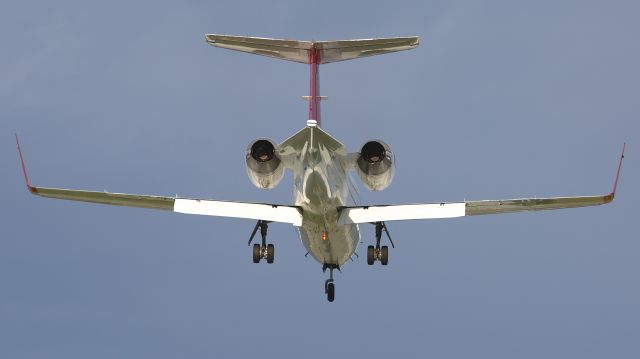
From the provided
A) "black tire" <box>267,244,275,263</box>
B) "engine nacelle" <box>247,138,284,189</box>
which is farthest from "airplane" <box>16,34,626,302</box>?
"black tire" <box>267,244,275,263</box>

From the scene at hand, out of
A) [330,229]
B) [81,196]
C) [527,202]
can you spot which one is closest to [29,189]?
[81,196]

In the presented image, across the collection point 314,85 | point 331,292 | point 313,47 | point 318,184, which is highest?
point 313,47

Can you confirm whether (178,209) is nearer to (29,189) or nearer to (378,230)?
(29,189)

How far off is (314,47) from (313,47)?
28 millimetres

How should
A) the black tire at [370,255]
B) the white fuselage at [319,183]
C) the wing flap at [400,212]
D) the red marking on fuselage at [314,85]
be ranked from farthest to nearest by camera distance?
the black tire at [370,255], the red marking on fuselage at [314,85], the wing flap at [400,212], the white fuselage at [319,183]

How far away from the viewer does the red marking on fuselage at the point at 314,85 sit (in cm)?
3475

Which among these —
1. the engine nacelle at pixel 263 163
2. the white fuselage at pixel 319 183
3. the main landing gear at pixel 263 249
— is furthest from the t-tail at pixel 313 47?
the main landing gear at pixel 263 249

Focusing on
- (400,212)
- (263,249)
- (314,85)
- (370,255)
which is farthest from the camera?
(370,255)

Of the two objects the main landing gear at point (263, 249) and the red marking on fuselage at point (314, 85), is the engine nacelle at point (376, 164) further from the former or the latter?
the main landing gear at point (263, 249)

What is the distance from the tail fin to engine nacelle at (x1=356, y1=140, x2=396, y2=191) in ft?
8.96

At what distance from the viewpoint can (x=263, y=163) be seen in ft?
106

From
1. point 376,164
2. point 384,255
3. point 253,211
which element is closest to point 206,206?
point 253,211

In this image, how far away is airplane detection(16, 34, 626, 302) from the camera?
1267 inches

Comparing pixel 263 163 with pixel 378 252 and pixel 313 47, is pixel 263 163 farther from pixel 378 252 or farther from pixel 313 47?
pixel 378 252
